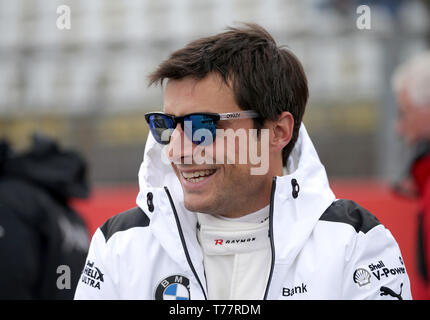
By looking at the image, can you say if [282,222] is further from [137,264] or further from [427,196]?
[427,196]

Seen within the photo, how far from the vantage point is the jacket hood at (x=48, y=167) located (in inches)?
121

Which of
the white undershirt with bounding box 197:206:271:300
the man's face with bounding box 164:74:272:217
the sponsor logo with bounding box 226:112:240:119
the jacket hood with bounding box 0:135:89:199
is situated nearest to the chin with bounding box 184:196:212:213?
the man's face with bounding box 164:74:272:217

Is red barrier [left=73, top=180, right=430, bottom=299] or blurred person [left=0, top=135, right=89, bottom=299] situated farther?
red barrier [left=73, top=180, right=430, bottom=299]

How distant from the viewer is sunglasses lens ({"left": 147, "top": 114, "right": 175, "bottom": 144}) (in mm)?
1891

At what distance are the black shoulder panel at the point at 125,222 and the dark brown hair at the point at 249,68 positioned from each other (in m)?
0.41

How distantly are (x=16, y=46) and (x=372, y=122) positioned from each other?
499cm

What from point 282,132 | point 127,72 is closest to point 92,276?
point 282,132

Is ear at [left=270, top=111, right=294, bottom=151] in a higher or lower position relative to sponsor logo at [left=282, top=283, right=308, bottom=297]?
higher

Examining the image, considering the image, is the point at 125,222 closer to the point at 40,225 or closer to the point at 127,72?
the point at 40,225

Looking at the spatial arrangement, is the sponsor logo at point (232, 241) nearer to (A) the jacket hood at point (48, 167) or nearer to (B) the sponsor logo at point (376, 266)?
(B) the sponsor logo at point (376, 266)

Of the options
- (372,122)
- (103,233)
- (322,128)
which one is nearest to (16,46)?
(322,128)

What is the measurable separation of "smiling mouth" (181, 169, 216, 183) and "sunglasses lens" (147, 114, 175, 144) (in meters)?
0.12

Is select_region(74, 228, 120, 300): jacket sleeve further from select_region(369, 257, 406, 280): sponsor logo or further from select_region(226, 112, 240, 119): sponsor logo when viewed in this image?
select_region(369, 257, 406, 280): sponsor logo

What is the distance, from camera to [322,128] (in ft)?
25.9
